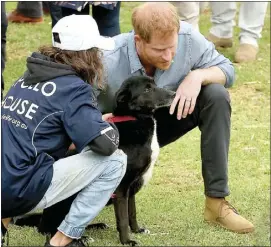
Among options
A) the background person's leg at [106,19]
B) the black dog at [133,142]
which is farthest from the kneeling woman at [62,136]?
the background person's leg at [106,19]

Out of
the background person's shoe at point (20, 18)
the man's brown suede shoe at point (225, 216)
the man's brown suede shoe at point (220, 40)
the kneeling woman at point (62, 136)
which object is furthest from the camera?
the background person's shoe at point (20, 18)

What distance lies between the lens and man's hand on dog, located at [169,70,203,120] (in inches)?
190

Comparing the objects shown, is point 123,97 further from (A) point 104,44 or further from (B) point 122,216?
(B) point 122,216

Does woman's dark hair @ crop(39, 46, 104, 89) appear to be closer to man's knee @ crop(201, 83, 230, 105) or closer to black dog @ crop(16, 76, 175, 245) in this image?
black dog @ crop(16, 76, 175, 245)

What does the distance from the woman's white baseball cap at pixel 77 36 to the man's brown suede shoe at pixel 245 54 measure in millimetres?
5613

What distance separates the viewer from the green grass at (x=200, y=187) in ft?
15.6

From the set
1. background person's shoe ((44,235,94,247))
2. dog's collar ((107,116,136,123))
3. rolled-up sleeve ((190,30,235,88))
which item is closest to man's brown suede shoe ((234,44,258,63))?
rolled-up sleeve ((190,30,235,88))

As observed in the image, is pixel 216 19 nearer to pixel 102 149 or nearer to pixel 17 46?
pixel 17 46

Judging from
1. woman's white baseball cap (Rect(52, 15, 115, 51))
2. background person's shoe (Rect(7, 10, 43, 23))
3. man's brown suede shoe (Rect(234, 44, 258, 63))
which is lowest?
man's brown suede shoe (Rect(234, 44, 258, 63))

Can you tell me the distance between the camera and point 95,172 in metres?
4.20

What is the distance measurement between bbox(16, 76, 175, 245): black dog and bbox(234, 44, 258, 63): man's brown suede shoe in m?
5.17

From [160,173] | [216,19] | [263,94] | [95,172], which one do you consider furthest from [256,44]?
[95,172]

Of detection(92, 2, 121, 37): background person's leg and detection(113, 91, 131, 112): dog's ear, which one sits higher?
detection(113, 91, 131, 112): dog's ear

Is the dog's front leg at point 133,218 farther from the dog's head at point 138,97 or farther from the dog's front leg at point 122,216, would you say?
the dog's head at point 138,97
